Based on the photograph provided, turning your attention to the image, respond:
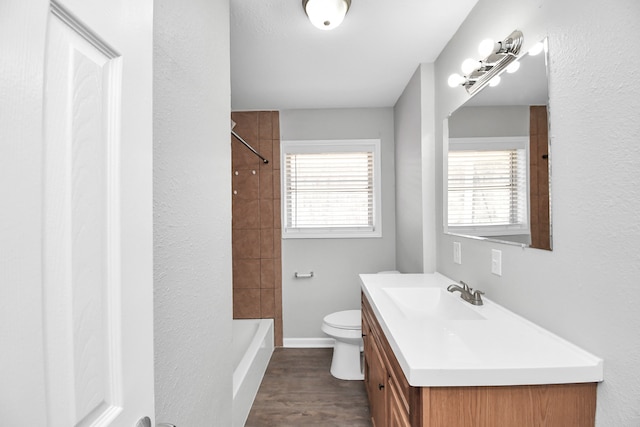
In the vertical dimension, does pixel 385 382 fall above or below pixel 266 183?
below

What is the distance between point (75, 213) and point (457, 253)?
1.94 metres

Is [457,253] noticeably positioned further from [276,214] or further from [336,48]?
[276,214]

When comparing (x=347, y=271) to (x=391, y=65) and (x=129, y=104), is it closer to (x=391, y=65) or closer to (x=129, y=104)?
(x=391, y=65)

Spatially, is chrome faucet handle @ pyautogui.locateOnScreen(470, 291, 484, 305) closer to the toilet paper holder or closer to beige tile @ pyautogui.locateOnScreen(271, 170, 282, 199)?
the toilet paper holder

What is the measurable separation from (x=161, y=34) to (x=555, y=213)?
1433 millimetres

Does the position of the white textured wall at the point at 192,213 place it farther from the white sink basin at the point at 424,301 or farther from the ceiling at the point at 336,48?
the white sink basin at the point at 424,301

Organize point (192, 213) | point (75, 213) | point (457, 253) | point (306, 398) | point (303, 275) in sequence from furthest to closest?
point (303, 275) → point (306, 398) → point (457, 253) → point (192, 213) → point (75, 213)

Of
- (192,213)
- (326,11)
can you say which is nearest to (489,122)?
(326,11)

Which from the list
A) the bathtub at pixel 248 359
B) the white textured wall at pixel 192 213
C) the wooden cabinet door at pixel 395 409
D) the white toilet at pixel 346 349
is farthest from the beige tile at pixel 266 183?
the wooden cabinet door at pixel 395 409

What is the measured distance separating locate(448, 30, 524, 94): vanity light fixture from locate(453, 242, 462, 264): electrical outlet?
89 cm

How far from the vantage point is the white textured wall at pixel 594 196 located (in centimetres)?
84

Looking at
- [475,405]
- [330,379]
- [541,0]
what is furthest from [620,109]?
[330,379]

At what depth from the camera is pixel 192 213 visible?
1152 millimetres

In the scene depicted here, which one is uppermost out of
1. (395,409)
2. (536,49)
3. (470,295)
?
(536,49)
